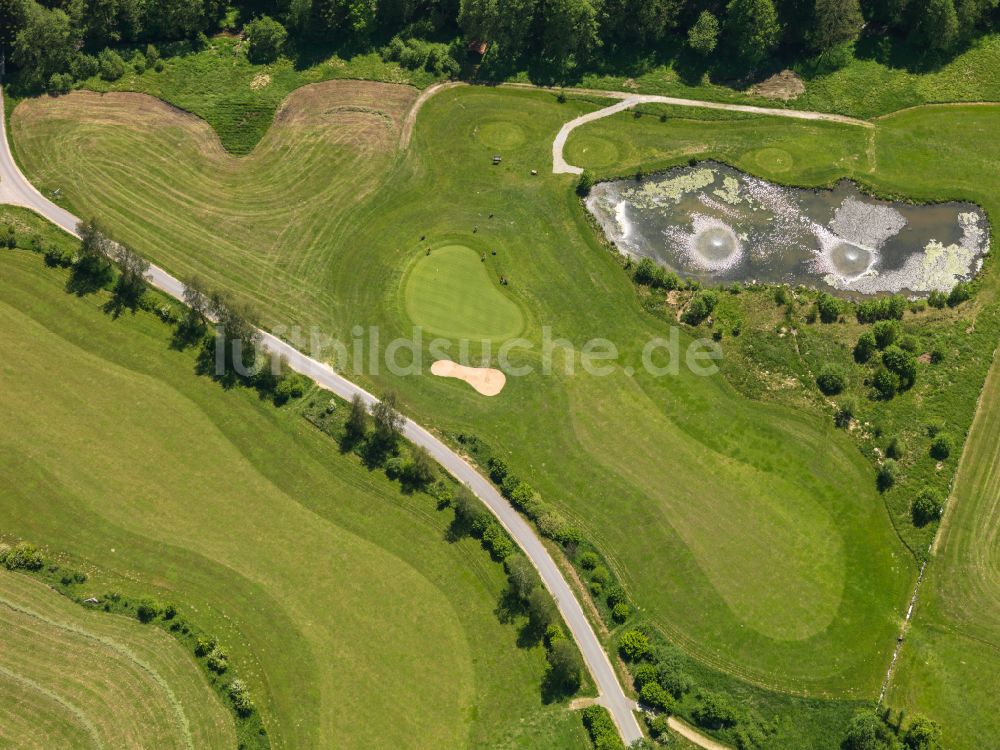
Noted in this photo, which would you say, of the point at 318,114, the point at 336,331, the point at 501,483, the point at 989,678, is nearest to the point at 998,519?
the point at 989,678

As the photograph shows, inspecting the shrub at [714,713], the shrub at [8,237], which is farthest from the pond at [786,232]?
the shrub at [8,237]

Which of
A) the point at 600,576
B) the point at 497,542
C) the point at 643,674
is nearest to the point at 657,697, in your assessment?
the point at 643,674

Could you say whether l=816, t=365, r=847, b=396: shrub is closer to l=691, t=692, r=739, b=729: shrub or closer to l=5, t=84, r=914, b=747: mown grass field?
l=5, t=84, r=914, b=747: mown grass field

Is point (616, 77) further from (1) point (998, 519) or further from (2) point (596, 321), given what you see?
(1) point (998, 519)

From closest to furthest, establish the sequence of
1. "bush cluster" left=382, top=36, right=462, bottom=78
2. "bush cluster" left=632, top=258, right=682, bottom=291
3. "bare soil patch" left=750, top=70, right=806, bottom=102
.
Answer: "bush cluster" left=632, top=258, right=682, bottom=291 < "bare soil patch" left=750, top=70, right=806, bottom=102 < "bush cluster" left=382, top=36, right=462, bottom=78

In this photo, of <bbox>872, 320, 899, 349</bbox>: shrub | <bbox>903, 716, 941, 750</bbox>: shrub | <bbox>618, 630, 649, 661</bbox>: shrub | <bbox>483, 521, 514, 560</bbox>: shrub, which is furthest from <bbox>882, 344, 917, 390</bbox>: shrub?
<bbox>483, 521, 514, 560</bbox>: shrub

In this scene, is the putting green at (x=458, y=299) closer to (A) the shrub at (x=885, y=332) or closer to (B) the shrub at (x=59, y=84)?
(A) the shrub at (x=885, y=332)

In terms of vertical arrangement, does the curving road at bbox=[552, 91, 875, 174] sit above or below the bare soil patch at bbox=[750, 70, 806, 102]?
below

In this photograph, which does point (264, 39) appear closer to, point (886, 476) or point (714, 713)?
point (886, 476)
